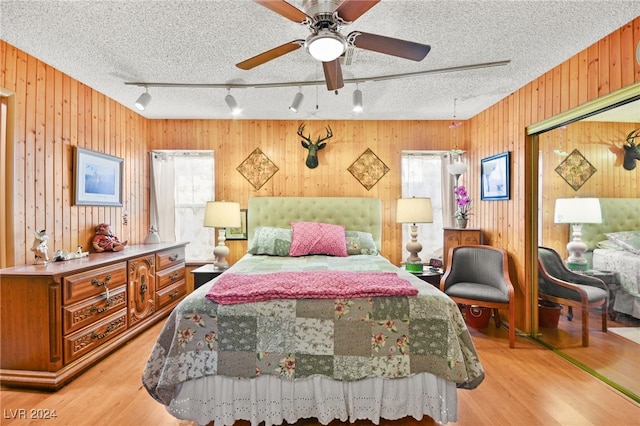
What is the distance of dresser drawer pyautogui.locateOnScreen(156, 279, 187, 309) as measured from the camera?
3.48 meters

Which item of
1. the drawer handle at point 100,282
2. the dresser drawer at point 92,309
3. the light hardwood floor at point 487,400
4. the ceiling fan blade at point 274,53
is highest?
the ceiling fan blade at point 274,53

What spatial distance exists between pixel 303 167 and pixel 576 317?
3312 millimetres

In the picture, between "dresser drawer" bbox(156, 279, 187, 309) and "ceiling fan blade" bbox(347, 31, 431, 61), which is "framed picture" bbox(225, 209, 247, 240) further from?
"ceiling fan blade" bbox(347, 31, 431, 61)

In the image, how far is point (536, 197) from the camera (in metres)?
3.08

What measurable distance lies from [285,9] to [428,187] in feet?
10.6

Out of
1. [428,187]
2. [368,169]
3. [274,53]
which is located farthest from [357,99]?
[428,187]

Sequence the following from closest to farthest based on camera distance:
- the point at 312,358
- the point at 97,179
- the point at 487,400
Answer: the point at 312,358
the point at 487,400
the point at 97,179

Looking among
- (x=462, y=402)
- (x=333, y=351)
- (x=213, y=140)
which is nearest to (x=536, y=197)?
(x=462, y=402)

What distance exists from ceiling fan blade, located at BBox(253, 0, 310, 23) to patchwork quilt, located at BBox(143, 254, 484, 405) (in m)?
1.58

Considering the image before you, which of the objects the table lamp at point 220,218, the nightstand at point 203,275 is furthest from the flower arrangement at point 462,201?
the nightstand at point 203,275

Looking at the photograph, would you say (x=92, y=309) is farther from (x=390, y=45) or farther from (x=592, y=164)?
(x=592, y=164)

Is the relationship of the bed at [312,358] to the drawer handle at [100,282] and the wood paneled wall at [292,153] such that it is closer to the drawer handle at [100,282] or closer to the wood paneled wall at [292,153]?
the drawer handle at [100,282]

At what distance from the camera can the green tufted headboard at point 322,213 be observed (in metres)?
4.03

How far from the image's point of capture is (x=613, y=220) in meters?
2.40
